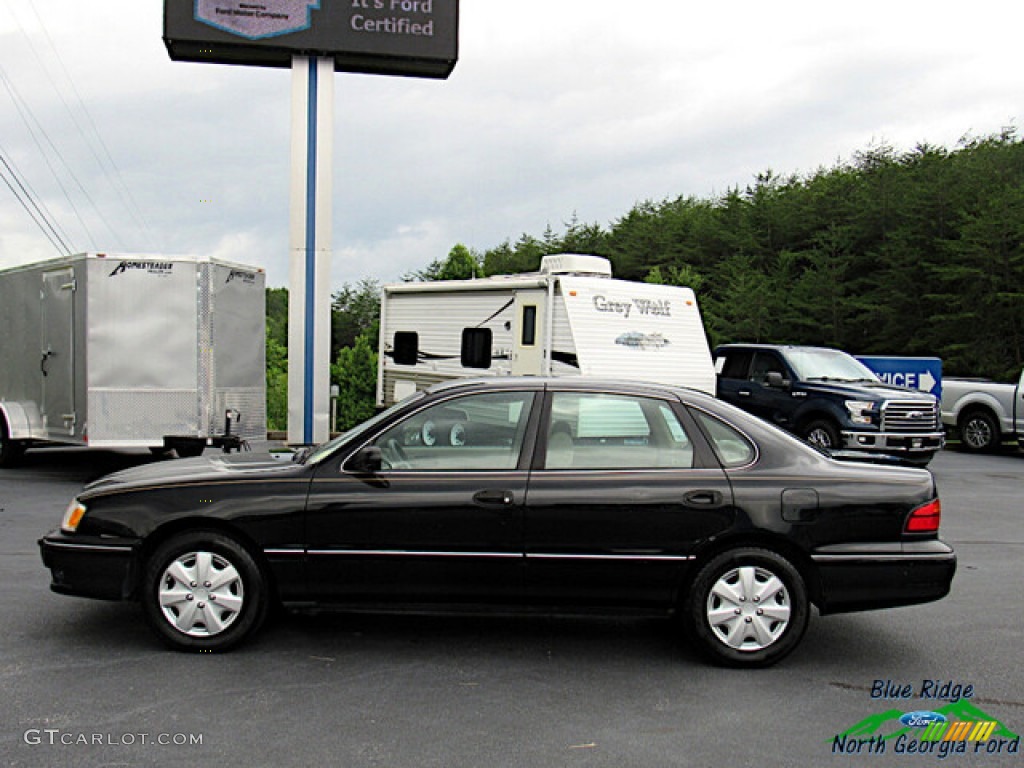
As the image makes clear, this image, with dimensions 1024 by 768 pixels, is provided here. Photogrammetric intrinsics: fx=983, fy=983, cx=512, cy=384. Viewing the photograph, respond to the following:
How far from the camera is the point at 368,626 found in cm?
574

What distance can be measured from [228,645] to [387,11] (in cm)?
1160

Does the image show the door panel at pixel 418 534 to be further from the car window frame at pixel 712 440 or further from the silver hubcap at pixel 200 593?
the car window frame at pixel 712 440

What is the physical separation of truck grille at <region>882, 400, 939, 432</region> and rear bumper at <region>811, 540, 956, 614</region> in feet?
31.5

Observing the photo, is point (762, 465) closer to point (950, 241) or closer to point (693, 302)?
point (693, 302)

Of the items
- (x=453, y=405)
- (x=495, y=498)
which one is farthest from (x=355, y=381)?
(x=495, y=498)

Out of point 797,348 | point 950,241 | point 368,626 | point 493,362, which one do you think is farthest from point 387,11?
point 950,241

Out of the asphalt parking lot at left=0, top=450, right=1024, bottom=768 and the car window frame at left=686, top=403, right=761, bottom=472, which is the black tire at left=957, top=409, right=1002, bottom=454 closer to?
the asphalt parking lot at left=0, top=450, right=1024, bottom=768

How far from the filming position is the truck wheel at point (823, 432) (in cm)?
1439

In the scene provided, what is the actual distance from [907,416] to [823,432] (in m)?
1.19

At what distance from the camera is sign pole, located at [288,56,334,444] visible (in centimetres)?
1455

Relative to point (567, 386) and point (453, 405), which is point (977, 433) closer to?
point (567, 386)

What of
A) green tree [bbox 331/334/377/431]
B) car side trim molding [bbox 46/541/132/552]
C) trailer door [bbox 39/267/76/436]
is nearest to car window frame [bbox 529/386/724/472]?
car side trim molding [bbox 46/541/132/552]

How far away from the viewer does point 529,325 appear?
12930 mm

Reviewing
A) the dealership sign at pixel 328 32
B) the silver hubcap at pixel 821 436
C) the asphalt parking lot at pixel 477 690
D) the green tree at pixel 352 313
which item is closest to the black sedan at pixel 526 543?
the asphalt parking lot at pixel 477 690
